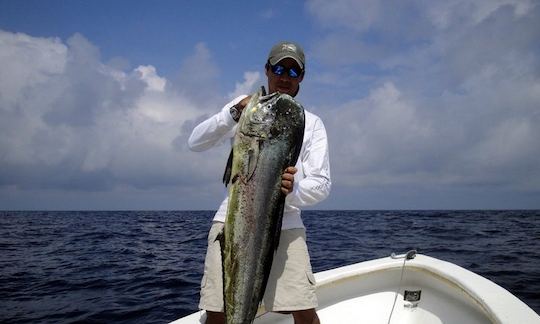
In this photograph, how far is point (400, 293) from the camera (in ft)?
17.4

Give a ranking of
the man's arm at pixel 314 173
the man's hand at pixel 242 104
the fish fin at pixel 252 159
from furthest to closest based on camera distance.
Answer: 1. the man's arm at pixel 314 173
2. the man's hand at pixel 242 104
3. the fish fin at pixel 252 159

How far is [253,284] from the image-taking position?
2.69 meters

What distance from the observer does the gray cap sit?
124 inches

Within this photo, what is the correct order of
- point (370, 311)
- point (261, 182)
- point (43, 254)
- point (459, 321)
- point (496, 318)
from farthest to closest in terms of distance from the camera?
point (43, 254)
point (370, 311)
point (459, 321)
point (496, 318)
point (261, 182)

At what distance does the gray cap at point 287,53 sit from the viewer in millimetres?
3145

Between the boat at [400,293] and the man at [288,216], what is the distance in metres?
1.35

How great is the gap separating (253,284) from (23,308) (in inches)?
332

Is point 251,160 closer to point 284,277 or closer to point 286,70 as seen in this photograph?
point 286,70

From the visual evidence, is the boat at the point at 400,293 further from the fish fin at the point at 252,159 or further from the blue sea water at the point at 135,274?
the blue sea water at the point at 135,274

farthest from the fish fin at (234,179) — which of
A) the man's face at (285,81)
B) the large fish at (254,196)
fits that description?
the man's face at (285,81)

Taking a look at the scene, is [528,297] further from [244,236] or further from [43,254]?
[43,254]

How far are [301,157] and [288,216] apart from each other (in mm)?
480

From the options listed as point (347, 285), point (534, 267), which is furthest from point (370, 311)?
point (534, 267)

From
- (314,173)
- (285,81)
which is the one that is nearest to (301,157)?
(314,173)
